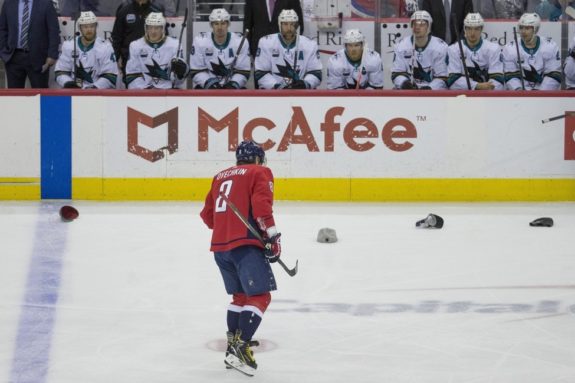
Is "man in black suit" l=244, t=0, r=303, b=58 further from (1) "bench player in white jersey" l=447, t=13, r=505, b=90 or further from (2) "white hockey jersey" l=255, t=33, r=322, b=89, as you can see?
(1) "bench player in white jersey" l=447, t=13, r=505, b=90

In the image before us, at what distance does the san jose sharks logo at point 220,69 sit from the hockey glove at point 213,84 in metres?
0.17

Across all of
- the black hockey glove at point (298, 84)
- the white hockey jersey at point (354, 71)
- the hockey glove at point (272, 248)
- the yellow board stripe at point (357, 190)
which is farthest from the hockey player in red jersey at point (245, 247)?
the white hockey jersey at point (354, 71)

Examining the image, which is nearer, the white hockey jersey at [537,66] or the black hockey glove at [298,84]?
the black hockey glove at [298,84]

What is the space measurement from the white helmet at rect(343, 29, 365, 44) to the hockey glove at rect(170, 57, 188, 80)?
61.1 inches

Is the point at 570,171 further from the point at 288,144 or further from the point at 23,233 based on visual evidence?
the point at 23,233

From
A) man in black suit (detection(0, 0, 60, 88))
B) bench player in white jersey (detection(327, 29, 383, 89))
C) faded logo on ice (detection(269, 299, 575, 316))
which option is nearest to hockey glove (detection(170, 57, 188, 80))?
man in black suit (detection(0, 0, 60, 88))

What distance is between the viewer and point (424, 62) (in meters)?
12.7

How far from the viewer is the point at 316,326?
21.9ft

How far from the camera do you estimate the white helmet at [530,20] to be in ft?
40.9

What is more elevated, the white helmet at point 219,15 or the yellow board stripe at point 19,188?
the white helmet at point 219,15

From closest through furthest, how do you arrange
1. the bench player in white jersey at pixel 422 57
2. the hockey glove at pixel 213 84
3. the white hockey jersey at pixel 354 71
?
the hockey glove at pixel 213 84, the white hockey jersey at pixel 354 71, the bench player in white jersey at pixel 422 57

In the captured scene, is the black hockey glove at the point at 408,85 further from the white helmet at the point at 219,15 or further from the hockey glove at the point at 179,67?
the hockey glove at the point at 179,67

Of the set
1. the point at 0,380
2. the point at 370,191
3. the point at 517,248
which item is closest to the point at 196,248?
the point at 517,248

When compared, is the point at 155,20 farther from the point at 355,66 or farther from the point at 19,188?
the point at 19,188
